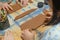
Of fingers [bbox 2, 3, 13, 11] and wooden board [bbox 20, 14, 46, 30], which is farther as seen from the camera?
fingers [bbox 2, 3, 13, 11]

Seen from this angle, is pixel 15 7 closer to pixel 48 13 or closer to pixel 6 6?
pixel 6 6

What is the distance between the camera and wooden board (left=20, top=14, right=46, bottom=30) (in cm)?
124

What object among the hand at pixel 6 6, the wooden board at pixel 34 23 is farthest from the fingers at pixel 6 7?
the wooden board at pixel 34 23

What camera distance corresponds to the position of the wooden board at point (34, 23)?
124 cm

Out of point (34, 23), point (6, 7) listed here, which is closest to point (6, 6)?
point (6, 7)

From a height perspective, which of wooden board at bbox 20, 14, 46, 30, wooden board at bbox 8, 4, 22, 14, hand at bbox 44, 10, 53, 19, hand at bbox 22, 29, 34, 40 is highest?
wooden board at bbox 8, 4, 22, 14

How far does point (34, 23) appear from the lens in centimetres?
126

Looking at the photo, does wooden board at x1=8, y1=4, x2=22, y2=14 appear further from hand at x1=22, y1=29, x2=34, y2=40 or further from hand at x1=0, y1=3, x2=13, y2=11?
hand at x1=22, y1=29, x2=34, y2=40

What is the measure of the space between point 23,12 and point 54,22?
14.2 inches

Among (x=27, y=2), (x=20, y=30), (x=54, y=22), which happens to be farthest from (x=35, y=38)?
(x=27, y=2)

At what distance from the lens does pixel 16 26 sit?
1255mm

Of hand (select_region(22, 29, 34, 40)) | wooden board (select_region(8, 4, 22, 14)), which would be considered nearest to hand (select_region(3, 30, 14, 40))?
hand (select_region(22, 29, 34, 40))

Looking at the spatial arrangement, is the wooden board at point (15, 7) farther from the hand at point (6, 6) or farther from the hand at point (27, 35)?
the hand at point (27, 35)

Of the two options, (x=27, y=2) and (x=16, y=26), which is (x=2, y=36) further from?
(x=27, y=2)
